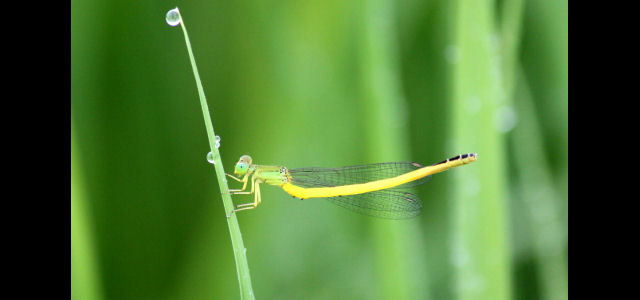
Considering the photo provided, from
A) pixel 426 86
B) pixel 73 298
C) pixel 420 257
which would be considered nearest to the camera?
pixel 73 298

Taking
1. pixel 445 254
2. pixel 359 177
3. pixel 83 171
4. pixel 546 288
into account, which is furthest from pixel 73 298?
pixel 546 288

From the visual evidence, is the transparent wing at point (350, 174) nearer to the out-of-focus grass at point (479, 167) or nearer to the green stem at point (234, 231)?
the out-of-focus grass at point (479, 167)

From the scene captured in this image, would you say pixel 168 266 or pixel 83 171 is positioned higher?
pixel 83 171

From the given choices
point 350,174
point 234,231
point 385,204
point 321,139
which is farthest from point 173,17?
point 385,204

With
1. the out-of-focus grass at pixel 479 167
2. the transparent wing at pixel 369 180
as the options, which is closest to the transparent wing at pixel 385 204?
the transparent wing at pixel 369 180

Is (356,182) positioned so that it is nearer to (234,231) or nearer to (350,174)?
(350,174)

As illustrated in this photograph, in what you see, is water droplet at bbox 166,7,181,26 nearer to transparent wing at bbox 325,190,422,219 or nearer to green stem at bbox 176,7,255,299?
green stem at bbox 176,7,255,299

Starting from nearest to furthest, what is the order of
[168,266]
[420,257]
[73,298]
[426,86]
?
[73,298]
[168,266]
[420,257]
[426,86]

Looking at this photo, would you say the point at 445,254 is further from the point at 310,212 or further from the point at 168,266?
the point at 168,266
